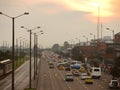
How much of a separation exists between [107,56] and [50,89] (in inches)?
2664

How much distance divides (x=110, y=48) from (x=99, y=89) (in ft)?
226

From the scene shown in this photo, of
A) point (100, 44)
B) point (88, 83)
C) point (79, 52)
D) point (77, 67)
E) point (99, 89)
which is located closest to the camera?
point (99, 89)

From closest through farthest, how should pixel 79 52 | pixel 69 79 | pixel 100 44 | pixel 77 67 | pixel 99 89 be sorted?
pixel 99 89 → pixel 69 79 → pixel 77 67 → pixel 100 44 → pixel 79 52

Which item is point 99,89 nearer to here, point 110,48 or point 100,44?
point 110,48

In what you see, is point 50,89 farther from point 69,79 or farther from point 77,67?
point 77,67

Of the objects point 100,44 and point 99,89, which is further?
point 100,44

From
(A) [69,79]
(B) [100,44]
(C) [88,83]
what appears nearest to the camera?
(C) [88,83]

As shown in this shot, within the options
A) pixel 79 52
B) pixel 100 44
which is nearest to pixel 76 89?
pixel 100 44

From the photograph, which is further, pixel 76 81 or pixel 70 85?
pixel 76 81

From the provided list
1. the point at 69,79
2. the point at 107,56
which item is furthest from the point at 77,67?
the point at 69,79

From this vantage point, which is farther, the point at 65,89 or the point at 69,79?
the point at 69,79

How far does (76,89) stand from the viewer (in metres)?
56.4

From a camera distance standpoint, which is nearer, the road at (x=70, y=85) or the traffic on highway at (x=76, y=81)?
the road at (x=70, y=85)

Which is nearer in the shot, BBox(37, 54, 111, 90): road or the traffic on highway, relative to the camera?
BBox(37, 54, 111, 90): road
